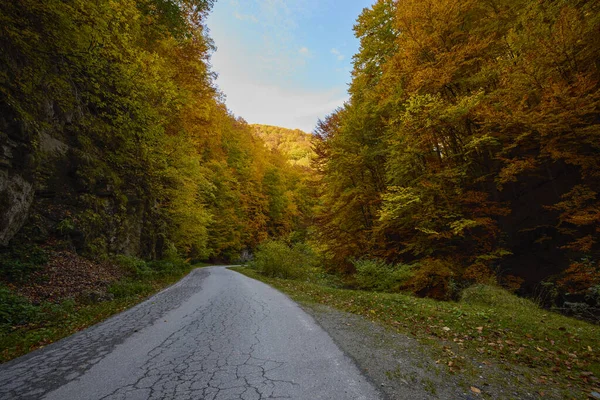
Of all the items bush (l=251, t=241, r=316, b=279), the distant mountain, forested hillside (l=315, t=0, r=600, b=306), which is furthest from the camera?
the distant mountain

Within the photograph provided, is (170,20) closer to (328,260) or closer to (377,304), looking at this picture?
(377,304)

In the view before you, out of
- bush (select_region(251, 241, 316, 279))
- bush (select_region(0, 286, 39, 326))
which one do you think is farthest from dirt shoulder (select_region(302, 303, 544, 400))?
bush (select_region(251, 241, 316, 279))

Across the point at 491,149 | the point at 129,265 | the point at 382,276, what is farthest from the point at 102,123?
the point at 491,149

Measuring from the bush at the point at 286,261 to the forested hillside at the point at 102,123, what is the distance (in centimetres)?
526

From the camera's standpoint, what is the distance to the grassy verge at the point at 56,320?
423 centimetres

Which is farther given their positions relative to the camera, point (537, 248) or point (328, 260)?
point (328, 260)

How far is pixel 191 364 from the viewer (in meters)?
3.39

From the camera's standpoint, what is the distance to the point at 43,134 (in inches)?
335

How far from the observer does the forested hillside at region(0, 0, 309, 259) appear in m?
5.58

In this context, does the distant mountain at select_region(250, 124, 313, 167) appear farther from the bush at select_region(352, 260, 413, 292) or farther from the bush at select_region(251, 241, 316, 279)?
the bush at select_region(352, 260, 413, 292)

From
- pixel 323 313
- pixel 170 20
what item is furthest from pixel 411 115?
pixel 170 20

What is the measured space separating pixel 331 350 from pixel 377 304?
11.9 feet

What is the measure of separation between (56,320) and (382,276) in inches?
399

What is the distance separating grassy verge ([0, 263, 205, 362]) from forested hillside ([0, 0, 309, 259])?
2.63m
